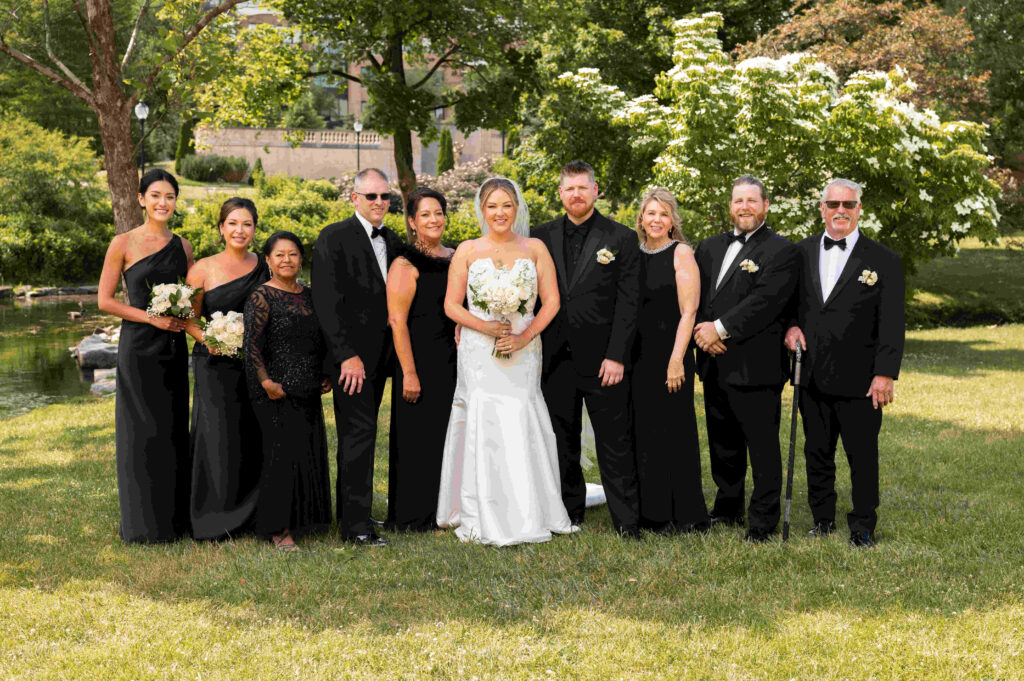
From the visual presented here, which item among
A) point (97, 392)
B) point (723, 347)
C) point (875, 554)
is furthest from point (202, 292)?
point (97, 392)

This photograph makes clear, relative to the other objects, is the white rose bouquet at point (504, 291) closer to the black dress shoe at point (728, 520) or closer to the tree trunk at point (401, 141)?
the black dress shoe at point (728, 520)

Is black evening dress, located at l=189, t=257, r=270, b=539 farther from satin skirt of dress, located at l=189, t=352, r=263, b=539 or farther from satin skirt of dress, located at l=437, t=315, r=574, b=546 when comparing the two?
satin skirt of dress, located at l=437, t=315, r=574, b=546

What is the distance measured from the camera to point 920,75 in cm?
1853

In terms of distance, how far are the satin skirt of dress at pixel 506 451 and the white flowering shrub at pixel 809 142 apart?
Answer: 10052 millimetres

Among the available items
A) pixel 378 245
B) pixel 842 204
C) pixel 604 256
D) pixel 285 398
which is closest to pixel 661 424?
pixel 604 256

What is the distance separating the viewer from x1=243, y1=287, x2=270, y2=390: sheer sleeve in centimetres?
619

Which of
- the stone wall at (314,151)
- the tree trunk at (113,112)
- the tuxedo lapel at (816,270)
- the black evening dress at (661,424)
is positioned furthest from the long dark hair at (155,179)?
the stone wall at (314,151)

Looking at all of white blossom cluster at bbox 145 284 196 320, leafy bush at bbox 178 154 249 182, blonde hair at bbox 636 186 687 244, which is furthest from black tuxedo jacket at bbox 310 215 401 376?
Result: leafy bush at bbox 178 154 249 182

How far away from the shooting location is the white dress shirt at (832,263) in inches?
243

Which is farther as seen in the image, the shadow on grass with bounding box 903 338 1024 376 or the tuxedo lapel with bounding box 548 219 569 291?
the shadow on grass with bounding box 903 338 1024 376

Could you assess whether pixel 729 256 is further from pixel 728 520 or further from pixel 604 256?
pixel 728 520

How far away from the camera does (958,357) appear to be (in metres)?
17.4

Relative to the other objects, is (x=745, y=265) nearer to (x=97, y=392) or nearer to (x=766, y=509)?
(x=766, y=509)

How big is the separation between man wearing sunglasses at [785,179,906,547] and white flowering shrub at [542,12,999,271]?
31.3ft
